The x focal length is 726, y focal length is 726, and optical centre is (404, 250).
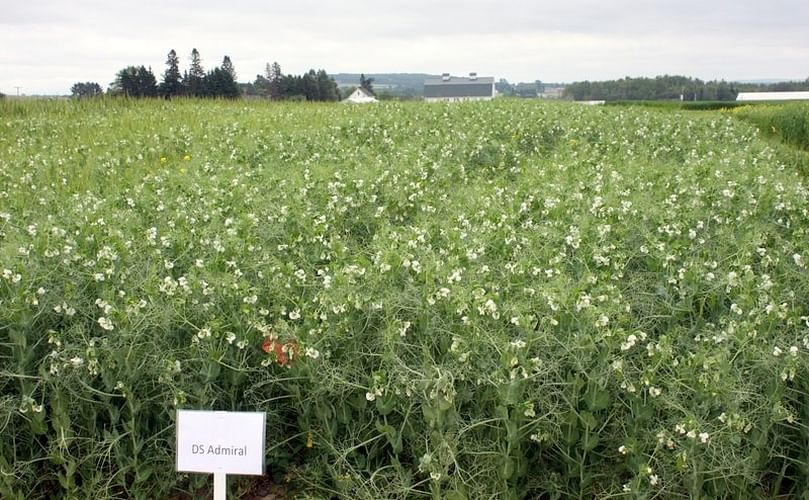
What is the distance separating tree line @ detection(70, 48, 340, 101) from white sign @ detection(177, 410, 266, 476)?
17.5 metres

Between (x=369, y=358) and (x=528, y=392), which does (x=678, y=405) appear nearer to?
(x=528, y=392)

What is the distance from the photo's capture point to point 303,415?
10.2 ft

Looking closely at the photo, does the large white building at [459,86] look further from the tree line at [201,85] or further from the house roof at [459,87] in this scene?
the tree line at [201,85]

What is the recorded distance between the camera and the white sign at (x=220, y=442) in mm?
2588

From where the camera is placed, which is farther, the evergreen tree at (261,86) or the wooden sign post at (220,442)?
the evergreen tree at (261,86)

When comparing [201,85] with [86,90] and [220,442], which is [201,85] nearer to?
[86,90]

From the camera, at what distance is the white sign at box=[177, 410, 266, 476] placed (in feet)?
8.49

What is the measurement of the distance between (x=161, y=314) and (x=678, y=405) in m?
2.16

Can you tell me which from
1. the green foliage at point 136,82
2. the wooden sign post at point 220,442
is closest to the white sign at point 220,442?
the wooden sign post at point 220,442

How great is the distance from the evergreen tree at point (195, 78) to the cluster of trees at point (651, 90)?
120 feet

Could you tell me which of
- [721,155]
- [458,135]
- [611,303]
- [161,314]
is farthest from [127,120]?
[611,303]

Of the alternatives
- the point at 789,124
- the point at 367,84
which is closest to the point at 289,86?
the point at 789,124

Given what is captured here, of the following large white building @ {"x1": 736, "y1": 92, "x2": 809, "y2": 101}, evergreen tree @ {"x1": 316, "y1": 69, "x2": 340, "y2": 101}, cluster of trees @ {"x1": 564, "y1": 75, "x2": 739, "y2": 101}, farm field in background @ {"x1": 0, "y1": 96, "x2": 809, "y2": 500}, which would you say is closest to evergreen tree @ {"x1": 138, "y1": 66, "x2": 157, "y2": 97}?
evergreen tree @ {"x1": 316, "y1": 69, "x2": 340, "y2": 101}

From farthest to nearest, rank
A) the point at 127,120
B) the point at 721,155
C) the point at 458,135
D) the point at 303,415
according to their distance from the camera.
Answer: the point at 127,120
the point at 458,135
the point at 721,155
the point at 303,415
